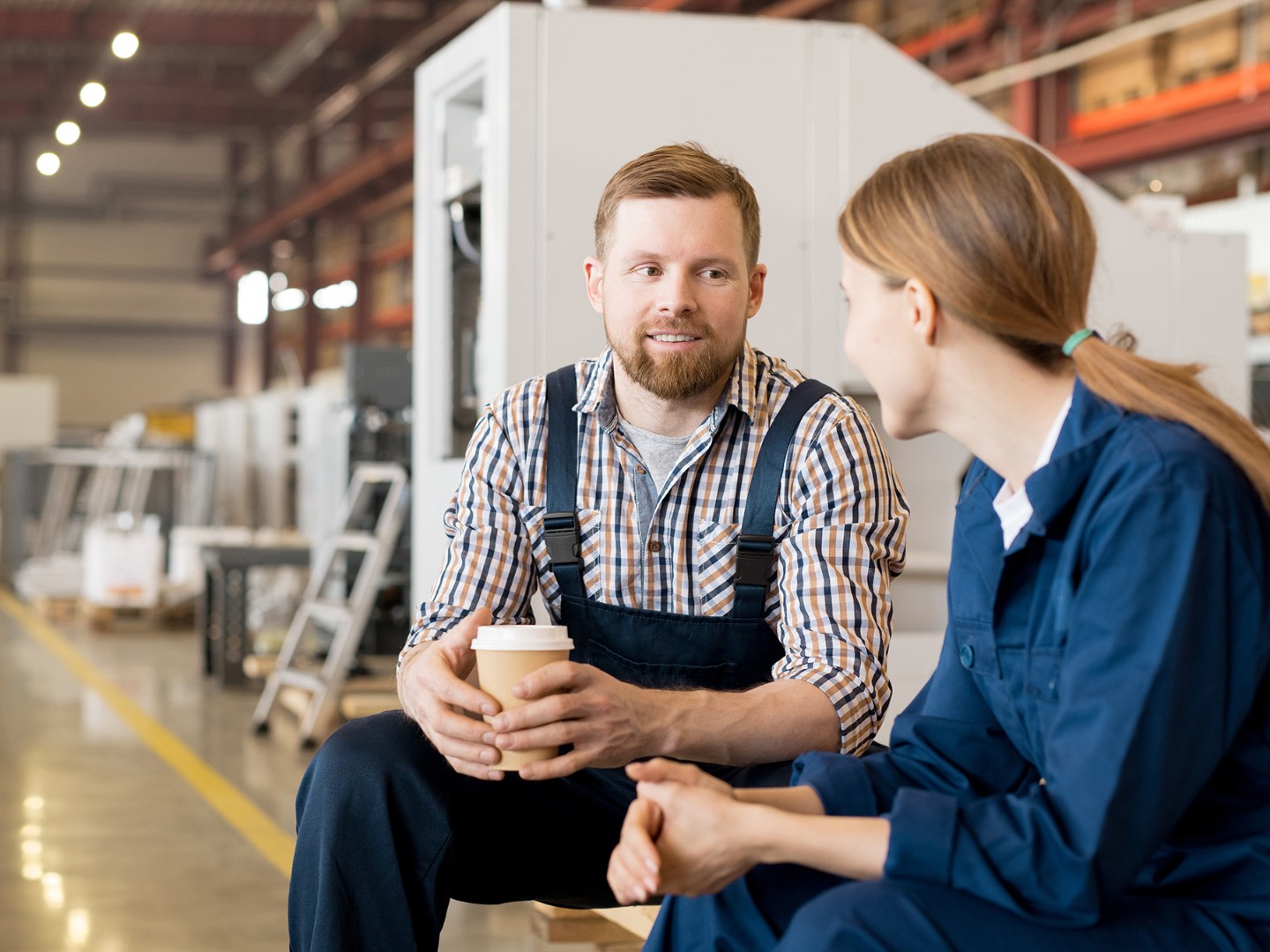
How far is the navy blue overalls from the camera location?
5.70ft

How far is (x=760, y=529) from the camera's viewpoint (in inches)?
78.2

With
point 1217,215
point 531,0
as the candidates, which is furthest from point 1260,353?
point 531,0

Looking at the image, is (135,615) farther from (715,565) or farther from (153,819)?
(715,565)

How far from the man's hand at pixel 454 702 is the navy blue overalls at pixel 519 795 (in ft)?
0.22

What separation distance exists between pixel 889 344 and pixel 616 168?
89.0 inches

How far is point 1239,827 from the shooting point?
4.07 ft

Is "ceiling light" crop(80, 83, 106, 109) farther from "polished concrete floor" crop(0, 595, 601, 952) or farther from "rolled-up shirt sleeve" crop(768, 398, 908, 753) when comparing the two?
"rolled-up shirt sleeve" crop(768, 398, 908, 753)

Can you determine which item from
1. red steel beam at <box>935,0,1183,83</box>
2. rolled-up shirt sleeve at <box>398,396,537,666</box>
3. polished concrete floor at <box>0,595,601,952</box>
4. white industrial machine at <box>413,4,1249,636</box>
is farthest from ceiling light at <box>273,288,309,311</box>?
rolled-up shirt sleeve at <box>398,396,537,666</box>

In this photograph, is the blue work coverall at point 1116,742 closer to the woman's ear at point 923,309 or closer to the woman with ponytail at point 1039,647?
the woman with ponytail at point 1039,647

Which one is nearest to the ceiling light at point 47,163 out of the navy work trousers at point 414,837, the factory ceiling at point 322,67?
the factory ceiling at point 322,67

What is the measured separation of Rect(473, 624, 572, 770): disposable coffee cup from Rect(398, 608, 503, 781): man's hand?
0.07ft

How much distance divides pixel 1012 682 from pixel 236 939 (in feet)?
7.14

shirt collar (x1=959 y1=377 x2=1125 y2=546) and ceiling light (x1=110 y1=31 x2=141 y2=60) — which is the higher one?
ceiling light (x1=110 y1=31 x2=141 y2=60)

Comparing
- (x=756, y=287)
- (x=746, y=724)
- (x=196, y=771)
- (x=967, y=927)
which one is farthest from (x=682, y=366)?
(x=196, y=771)
